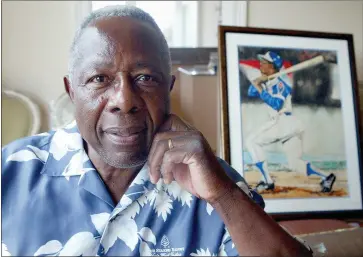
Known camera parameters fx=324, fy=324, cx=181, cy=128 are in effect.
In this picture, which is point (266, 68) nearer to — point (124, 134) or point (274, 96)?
point (274, 96)

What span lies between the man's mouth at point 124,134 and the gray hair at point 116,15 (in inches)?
3.6

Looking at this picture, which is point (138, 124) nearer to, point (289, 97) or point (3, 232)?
point (3, 232)

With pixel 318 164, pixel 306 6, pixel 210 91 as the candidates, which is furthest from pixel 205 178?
pixel 306 6

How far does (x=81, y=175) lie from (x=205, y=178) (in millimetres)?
176

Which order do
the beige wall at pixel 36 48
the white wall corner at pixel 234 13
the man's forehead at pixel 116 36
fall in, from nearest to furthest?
the man's forehead at pixel 116 36 < the beige wall at pixel 36 48 < the white wall corner at pixel 234 13

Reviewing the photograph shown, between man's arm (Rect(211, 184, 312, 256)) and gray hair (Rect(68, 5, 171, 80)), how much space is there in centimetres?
20

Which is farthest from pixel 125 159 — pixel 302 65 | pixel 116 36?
pixel 302 65

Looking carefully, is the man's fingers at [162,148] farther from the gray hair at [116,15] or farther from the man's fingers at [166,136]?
the gray hair at [116,15]

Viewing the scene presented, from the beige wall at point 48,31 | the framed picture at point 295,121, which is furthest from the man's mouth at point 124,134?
the framed picture at point 295,121

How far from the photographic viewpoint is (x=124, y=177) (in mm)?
466

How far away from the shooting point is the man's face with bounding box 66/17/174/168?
1.21 feet

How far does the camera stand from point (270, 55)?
622 mm

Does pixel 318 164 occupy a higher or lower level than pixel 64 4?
lower

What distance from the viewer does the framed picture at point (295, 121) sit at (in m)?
0.59
